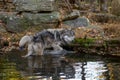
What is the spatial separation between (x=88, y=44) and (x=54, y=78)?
5.59m

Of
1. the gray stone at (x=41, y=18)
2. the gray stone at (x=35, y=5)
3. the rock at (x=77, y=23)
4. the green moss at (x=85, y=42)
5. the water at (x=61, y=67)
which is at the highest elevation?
the gray stone at (x=35, y=5)

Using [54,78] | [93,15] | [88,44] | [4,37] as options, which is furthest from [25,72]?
[93,15]

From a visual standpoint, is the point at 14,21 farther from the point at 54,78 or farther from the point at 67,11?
the point at 54,78

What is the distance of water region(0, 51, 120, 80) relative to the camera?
1077 cm

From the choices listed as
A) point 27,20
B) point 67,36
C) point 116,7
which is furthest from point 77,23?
point 67,36

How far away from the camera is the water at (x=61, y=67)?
35.3 feet

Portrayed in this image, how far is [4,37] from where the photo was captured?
18578 mm

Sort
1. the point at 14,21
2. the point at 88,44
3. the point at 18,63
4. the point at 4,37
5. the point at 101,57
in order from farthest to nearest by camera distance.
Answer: the point at 14,21
the point at 4,37
the point at 88,44
the point at 101,57
the point at 18,63

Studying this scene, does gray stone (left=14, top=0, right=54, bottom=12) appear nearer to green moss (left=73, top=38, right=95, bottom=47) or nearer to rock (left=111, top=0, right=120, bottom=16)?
rock (left=111, top=0, right=120, bottom=16)

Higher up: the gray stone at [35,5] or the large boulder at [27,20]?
the gray stone at [35,5]

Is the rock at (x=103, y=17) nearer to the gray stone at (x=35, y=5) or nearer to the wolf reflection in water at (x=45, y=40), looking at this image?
the gray stone at (x=35, y=5)

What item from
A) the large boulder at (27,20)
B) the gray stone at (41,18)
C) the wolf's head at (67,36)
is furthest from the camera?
the gray stone at (41,18)

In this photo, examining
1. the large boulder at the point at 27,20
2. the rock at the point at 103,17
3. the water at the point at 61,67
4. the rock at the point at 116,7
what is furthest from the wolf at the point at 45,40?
the rock at the point at 116,7

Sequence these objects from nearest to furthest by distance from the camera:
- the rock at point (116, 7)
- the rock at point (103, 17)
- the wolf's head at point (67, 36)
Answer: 1. the wolf's head at point (67, 36)
2. the rock at point (103, 17)
3. the rock at point (116, 7)
